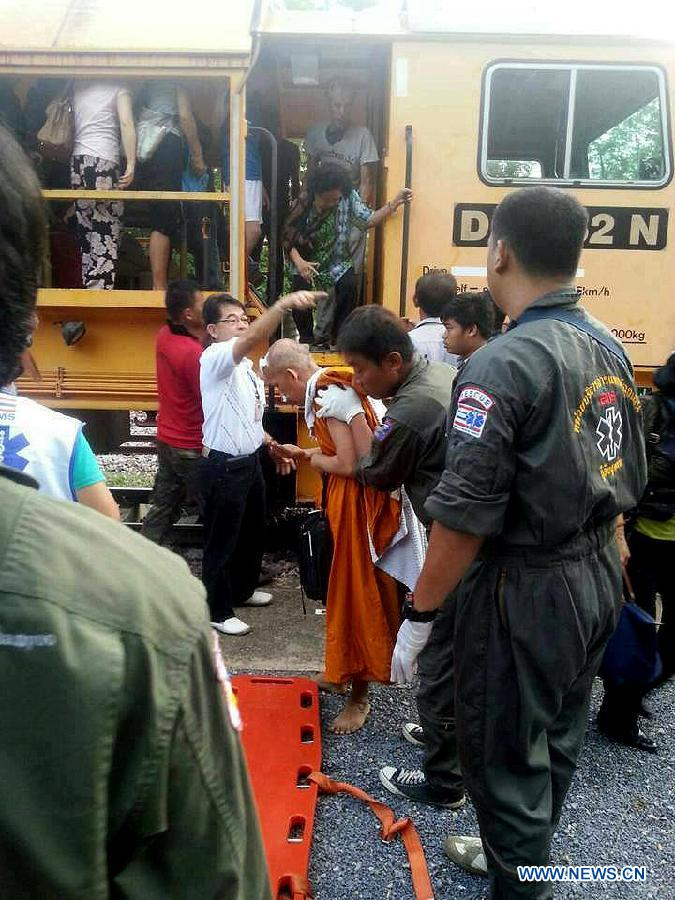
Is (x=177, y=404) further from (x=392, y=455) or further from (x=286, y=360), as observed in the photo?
(x=392, y=455)

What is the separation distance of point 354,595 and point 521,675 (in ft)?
4.08

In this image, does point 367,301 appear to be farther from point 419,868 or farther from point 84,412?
point 419,868

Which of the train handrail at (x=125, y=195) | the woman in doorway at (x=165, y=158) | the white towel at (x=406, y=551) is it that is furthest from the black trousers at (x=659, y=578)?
the woman in doorway at (x=165, y=158)

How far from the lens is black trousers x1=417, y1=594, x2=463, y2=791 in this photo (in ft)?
7.86

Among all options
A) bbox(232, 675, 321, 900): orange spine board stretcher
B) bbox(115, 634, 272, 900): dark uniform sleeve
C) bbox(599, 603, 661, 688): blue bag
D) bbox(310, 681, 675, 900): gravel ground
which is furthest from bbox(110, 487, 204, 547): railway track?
bbox(115, 634, 272, 900): dark uniform sleeve

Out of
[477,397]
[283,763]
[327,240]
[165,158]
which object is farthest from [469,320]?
[165,158]

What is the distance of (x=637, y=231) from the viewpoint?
4180 millimetres

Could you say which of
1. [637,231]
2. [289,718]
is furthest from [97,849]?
[637,231]

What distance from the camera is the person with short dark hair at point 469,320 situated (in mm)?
3092

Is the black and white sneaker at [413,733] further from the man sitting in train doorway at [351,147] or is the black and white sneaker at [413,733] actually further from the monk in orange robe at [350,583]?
the man sitting in train doorway at [351,147]

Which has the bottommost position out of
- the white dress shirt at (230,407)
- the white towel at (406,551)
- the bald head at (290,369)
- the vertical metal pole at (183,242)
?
A: the white towel at (406,551)

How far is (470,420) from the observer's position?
1.63m

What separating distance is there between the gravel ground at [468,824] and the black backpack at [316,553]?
558 mm

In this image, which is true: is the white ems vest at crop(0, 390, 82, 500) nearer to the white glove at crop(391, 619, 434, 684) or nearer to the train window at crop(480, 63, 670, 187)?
the white glove at crop(391, 619, 434, 684)
